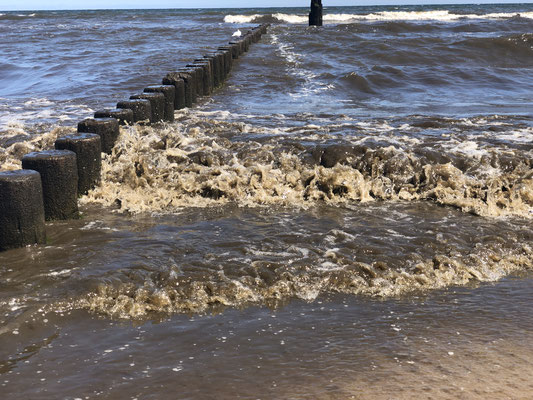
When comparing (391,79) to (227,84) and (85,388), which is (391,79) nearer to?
(227,84)

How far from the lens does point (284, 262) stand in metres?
4.47

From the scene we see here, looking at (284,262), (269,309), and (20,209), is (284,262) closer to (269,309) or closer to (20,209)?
(269,309)

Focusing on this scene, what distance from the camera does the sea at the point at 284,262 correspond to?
10.0ft

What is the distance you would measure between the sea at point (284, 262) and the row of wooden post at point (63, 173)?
140mm

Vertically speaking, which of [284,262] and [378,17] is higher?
[378,17]

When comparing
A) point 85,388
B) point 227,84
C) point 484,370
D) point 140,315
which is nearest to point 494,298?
point 484,370

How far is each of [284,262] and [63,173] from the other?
2.17 meters

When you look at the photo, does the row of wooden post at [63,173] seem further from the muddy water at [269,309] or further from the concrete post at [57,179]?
the muddy water at [269,309]

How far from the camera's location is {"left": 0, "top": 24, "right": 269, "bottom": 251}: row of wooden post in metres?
4.62

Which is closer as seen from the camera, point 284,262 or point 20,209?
point 284,262

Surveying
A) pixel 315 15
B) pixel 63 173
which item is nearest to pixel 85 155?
pixel 63 173

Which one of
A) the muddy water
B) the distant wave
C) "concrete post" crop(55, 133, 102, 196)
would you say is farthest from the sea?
the distant wave

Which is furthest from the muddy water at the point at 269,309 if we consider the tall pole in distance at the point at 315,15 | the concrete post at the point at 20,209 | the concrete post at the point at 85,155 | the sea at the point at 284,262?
the tall pole in distance at the point at 315,15

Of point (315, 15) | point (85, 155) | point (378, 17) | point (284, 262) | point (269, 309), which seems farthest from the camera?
point (378, 17)
